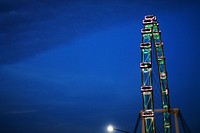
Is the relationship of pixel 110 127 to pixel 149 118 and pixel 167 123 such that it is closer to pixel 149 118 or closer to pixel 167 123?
pixel 149 118

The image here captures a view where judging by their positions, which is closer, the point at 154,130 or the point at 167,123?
the point at 154,130

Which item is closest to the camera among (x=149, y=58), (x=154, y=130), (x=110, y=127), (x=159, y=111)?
(x=110, y=127)

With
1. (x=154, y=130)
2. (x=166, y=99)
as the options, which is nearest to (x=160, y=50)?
(x=166, y=99)

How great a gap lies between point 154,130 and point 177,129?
10172 millimetres

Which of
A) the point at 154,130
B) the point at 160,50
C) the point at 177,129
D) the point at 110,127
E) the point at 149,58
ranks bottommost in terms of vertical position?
the point at 110,127

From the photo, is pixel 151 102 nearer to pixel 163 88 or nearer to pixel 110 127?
pixel 163 88

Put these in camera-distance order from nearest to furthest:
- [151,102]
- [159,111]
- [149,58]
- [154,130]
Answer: [154,130]
[151,102]
[149,58]
[159,111]

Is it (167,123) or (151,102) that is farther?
(167,123)

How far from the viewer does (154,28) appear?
3741 cm

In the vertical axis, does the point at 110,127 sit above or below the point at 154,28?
below

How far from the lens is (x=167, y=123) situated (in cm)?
3803

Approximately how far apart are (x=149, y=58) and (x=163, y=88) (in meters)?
6.04

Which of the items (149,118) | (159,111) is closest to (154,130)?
(149,118)

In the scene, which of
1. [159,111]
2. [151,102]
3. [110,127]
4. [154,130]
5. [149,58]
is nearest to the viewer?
[110,127]
